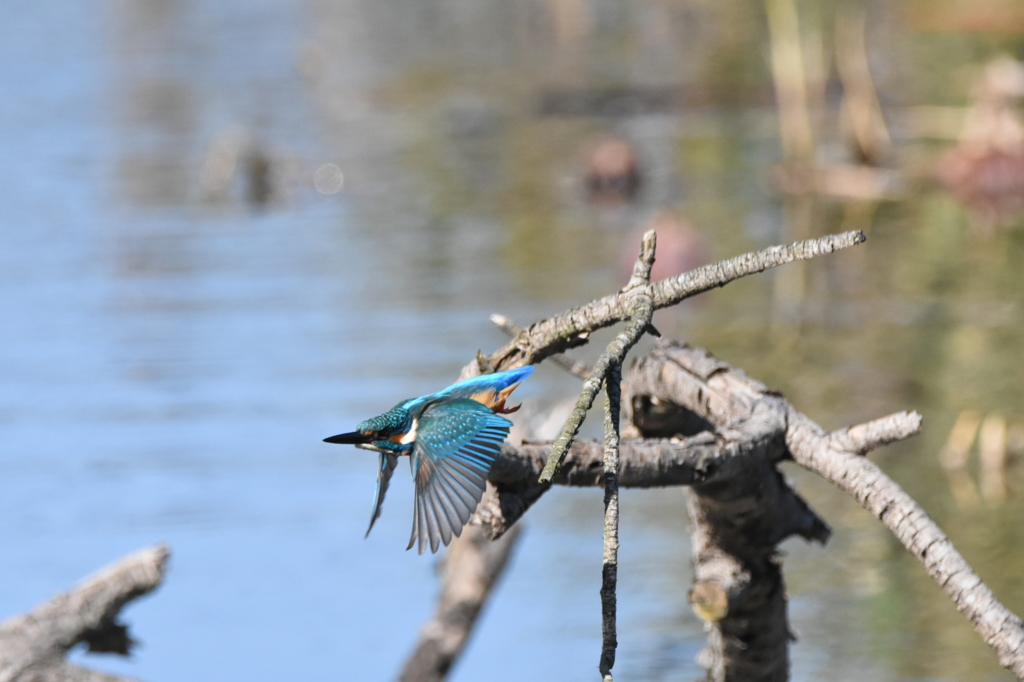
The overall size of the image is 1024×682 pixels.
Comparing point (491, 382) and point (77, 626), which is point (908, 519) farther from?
point (77, 626)

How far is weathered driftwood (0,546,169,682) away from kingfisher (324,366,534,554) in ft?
3.32

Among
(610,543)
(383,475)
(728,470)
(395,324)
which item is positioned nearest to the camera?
(610,543)

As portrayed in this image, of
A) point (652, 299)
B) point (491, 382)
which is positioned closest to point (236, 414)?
point (491, 382)

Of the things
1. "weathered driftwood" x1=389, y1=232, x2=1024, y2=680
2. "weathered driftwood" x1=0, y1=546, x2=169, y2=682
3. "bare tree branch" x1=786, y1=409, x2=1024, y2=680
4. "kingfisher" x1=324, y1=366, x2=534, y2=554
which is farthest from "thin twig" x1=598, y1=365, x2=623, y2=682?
"weathered driftwood" x1=0, y1=546, x2=169, y2=682

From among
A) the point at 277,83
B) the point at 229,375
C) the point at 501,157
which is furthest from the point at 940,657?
the point at 277,83

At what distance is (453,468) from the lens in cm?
169

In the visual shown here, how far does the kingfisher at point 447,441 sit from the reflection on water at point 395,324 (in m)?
2.30

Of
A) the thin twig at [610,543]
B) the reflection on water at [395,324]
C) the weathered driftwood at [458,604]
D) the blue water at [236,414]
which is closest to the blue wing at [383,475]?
the thin twig at [610,543]

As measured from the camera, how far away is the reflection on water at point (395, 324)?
14.4ft

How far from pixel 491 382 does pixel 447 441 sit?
0.11 meters

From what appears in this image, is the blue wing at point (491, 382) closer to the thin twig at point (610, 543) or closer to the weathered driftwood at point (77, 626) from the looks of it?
the thin twig at point (610, 543)

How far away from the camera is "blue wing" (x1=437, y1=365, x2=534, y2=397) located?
5.84 feet

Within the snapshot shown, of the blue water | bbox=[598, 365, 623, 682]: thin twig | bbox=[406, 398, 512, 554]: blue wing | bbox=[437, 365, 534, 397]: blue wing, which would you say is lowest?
bbox=[598, 365, 623, 682]: thin twig

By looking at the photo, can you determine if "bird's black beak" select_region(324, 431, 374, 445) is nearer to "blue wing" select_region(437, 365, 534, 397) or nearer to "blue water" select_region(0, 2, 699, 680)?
"blue wing" select_region(437, 365, 534, 397)
